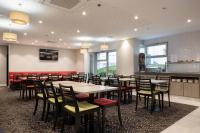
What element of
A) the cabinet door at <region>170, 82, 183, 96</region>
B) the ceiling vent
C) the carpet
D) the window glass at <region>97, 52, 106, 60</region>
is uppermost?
the ceiling vent

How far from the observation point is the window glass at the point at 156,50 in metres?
7.96

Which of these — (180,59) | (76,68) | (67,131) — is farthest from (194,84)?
(76,68)

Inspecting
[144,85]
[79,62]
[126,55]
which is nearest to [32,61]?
[79,62]

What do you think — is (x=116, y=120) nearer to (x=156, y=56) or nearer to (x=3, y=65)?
(x=156, y=56)

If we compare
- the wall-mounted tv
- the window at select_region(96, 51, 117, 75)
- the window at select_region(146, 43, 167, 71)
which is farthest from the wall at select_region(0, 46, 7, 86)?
the window at select_region(146, 43, 167, 71)

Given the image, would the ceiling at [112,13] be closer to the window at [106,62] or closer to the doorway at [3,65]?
the window at [106,62]

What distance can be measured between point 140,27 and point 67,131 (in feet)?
16.6

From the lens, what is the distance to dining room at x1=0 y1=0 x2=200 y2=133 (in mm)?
2947

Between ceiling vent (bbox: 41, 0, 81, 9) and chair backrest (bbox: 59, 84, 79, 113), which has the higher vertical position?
ceiling vent (bbox: 41, 0, 81, 9)

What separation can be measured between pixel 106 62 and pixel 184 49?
5157 mm

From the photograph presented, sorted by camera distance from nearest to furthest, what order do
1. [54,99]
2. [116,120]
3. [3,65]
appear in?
[54,99], [116,120], [3,65]

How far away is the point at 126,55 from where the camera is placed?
862 centimetres

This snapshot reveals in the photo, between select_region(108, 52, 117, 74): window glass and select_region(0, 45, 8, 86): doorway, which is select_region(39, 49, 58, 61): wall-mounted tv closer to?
select_region(0, 45, 8, 86): doorway

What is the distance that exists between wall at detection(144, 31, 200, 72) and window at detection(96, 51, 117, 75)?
353 cm
